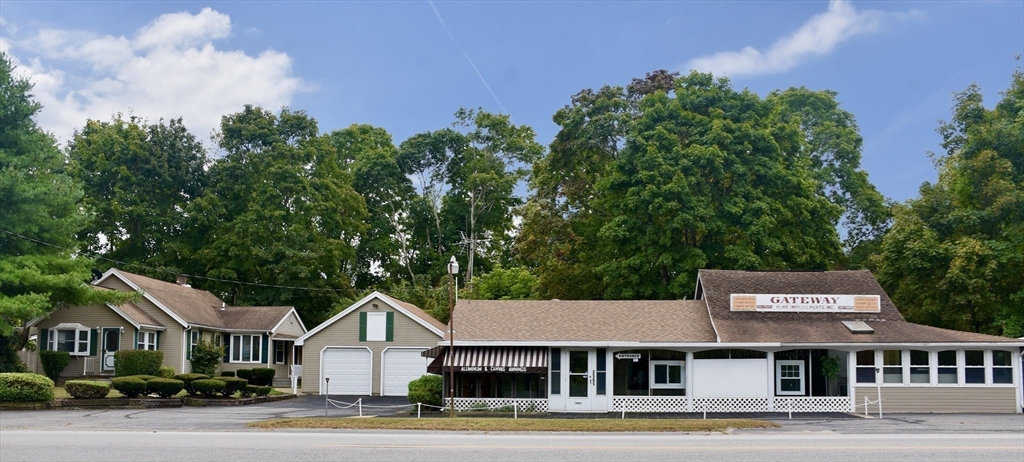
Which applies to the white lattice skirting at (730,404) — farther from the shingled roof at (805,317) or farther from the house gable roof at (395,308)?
the house gable roof at (395,308)

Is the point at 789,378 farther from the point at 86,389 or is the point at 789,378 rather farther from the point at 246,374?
the point at 246,374

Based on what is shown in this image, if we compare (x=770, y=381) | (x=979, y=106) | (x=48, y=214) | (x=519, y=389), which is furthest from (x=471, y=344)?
(x=979, y=106)

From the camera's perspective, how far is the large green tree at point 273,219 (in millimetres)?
63219

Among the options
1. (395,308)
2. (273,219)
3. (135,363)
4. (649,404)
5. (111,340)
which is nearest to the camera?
(649,404)

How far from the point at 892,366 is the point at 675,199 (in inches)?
579

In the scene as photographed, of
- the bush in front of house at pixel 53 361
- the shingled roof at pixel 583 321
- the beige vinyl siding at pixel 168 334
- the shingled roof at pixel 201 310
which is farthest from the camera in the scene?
the shingled roof at pixel 201 310

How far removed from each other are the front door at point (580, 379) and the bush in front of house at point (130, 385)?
1526 cm

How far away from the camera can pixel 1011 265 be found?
43906 millimetres

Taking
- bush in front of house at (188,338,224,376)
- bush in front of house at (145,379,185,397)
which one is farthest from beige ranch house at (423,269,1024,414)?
bush in front of house at (188,338,224,376)

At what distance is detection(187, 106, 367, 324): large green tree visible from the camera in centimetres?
6322

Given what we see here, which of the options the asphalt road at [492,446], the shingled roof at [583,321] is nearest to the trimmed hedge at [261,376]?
the shingled roof at [583,321]

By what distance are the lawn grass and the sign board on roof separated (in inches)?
405

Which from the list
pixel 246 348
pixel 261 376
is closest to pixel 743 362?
pixel 261 376

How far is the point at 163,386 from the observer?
115 feet
